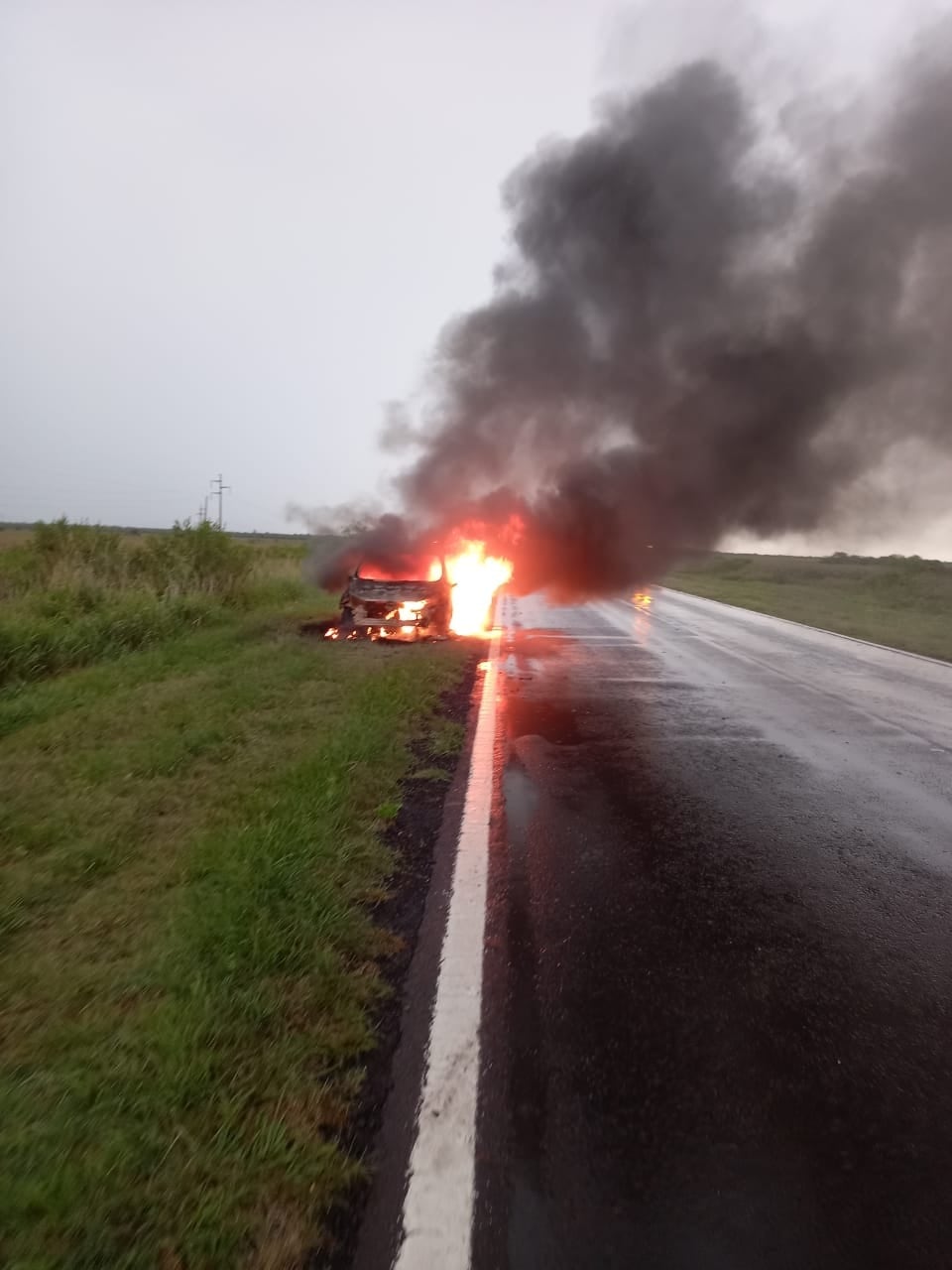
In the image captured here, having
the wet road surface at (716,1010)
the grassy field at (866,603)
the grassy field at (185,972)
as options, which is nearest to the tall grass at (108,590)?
the grassy field at (185,972)

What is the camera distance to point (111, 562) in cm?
1595

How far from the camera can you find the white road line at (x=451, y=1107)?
2049mm

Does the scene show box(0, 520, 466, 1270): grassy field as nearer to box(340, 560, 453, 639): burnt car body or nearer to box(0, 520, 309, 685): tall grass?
box(0, 520, 309, 685): tall grass

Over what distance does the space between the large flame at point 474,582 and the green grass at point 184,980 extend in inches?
371

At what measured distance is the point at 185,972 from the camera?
3102 mm

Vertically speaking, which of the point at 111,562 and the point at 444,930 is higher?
the point at 111,562

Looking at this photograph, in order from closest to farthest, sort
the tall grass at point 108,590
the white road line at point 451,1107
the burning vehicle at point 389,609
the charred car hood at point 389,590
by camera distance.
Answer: the white road line at point 451,1107, the tall grass at point 108,590, the burning vehicle at point 389,609, the charred car hood at point 389,590

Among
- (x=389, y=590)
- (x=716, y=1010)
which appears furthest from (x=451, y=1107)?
(x=389, y=590)

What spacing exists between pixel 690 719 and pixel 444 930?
16.4 feet

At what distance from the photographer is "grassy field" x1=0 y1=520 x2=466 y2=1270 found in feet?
6.79

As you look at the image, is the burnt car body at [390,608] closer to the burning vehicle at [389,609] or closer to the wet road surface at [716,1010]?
the burning vehicle at [389,609]

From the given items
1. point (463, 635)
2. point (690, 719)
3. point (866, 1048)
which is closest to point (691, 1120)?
point (866, 1048)

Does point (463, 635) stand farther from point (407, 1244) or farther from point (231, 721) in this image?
point (407, 1244)

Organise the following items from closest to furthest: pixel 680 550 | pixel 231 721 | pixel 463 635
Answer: pixel 231 721, pixel 463 635, pixel 680 550
